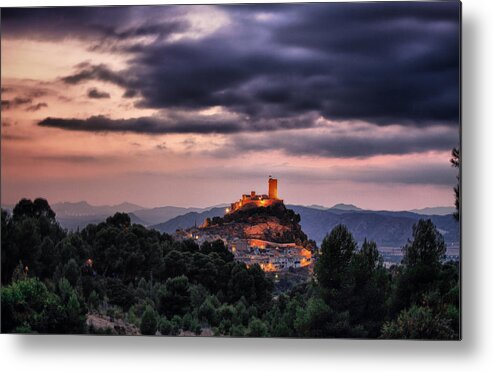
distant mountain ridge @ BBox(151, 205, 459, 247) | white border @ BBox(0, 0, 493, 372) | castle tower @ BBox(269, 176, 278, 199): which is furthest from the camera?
castle tower @ BBox(269, 176, 278, 199)

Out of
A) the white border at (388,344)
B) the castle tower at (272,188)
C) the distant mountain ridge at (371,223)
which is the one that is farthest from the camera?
the castle tower at (272,188)

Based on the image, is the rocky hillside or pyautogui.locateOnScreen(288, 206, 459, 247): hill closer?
pyautogui.locateOnScreen(288, 206, 459, 247): hill

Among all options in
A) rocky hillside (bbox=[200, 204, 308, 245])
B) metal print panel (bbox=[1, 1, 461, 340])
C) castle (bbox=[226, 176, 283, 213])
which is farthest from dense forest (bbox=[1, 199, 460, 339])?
castle (bbox=[226, 176, 283, 213])

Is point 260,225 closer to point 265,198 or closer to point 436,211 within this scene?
point 265,198

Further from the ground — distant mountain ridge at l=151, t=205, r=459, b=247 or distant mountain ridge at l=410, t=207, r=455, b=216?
distant mountain ridge at l=410, t=207, r=455, b=216

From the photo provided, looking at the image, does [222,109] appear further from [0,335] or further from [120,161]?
[0,335]

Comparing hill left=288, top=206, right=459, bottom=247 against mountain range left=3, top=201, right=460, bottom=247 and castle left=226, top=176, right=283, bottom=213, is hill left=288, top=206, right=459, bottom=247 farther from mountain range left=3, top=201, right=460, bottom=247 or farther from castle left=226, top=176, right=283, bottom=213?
castle left=226, top=176, right=283, bottom=213

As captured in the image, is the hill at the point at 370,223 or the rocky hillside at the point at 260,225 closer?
the hill at the point at 370,223

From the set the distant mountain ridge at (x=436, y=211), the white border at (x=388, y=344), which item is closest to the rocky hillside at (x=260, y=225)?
the white border at (x=388, y=344)

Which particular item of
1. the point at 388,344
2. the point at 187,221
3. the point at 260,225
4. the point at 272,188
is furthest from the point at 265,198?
the point at 388,344

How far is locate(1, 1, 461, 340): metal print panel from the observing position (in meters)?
7.47

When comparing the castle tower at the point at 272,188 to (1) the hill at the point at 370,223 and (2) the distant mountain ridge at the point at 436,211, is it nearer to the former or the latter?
(1) the hill at the point at 370,223

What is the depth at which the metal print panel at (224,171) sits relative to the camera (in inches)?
294

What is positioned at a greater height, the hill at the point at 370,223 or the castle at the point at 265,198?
the castle at the point at 265,198
